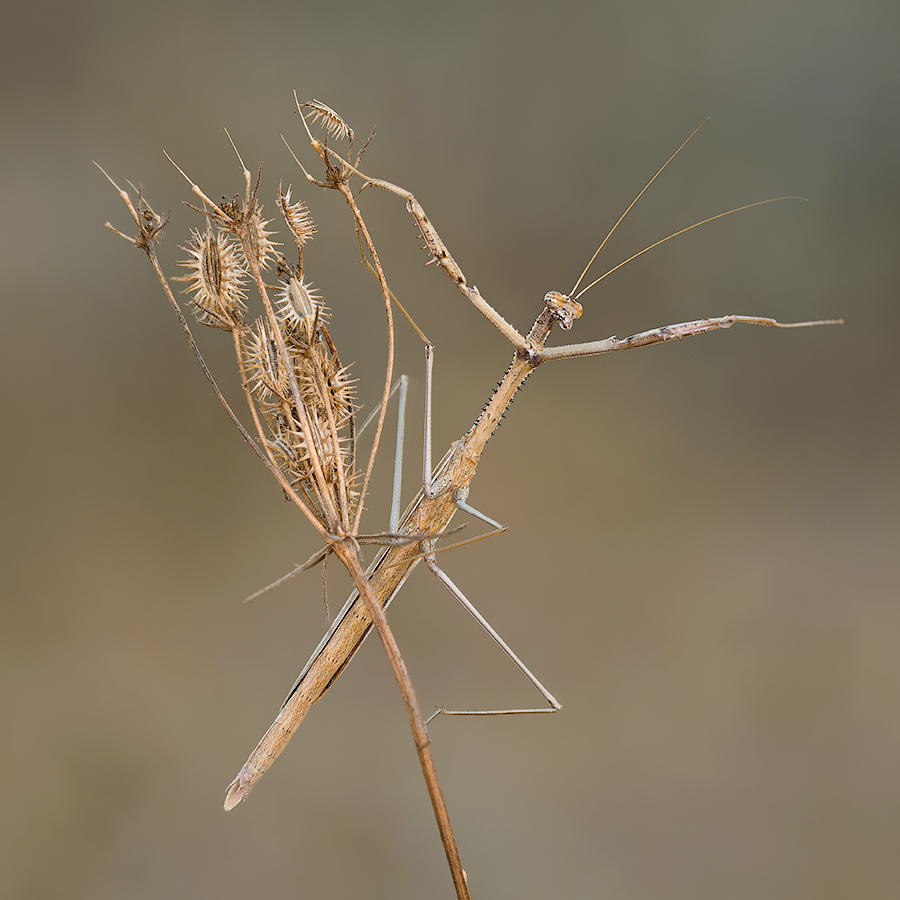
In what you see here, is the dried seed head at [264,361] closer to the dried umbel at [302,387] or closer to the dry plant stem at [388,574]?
the dried umbel at [302,387]

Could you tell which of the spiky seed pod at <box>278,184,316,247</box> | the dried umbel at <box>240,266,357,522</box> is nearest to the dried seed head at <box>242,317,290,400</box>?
the dried umbel at <box>240,266,357,522</box>

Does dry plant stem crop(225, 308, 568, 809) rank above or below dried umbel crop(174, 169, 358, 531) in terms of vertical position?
below

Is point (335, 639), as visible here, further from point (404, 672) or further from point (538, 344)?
point (538, 344)

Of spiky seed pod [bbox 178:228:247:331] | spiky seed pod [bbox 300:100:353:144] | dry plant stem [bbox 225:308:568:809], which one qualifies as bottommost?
dry plant stem [bbox 225:308:568:809]

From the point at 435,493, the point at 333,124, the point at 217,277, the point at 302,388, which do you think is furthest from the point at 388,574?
the point at 333,124

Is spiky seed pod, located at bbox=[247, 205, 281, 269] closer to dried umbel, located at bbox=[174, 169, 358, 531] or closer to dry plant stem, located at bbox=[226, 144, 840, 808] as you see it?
dried umbel, located at bbox=[174, 169, 358, 531]

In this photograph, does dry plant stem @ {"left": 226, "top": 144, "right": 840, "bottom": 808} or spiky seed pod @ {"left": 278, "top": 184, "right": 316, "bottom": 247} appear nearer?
spiky seed pod @ {"left": 278, "top": 184, "right": 316, "bottom": 247}
